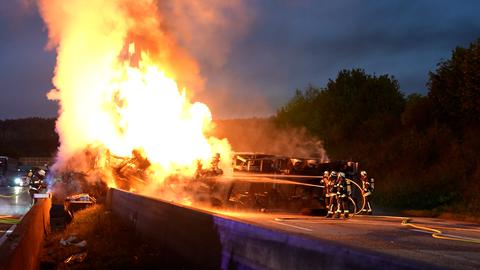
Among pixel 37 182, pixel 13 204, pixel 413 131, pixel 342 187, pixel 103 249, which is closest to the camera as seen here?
pixel 103 249

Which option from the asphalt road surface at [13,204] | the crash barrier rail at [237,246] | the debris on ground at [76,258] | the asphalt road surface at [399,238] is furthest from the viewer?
the asphalt road surface at [13,204]

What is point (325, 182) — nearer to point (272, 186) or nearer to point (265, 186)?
point (272, 186)

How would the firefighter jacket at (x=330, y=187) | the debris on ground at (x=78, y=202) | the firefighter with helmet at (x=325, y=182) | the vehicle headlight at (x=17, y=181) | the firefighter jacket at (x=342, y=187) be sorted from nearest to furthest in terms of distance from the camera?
1. the firefighter jacket at (x=342, y=187)
2. the firefighter jacket at (x=330, y=187)
3. the firefighter with helmet at (x=325, y=182)
4. the debris on ground at (x=78, y=202)
5. the vehicle headlight at (x=17, y=181)

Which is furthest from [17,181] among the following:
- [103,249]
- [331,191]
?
[331,191]

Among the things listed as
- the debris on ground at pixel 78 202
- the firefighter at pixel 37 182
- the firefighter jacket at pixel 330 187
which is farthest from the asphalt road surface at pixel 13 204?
the firefighter jacket at pixel 330 187

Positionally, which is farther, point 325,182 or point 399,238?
point 325,182

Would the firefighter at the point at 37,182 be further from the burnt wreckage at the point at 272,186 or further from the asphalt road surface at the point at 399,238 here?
the asphalt road surface at the point at 399,238

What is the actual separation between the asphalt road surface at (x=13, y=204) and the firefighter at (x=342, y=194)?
33.6ft

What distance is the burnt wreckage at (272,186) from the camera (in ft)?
59.6

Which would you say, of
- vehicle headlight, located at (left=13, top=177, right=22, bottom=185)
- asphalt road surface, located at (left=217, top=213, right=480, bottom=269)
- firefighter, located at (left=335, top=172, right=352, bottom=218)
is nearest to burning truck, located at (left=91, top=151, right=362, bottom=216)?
asphalt road surface, located at (left=217, top=213, right=480, bottom=269)

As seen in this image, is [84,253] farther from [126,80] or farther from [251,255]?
[126,80]

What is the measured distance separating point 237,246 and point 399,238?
6003 millimetres

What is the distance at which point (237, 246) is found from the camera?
782cm

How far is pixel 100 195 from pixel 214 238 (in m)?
17.5
